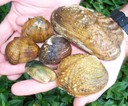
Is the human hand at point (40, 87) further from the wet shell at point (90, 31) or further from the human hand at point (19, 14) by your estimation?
the human hand at point (19, 14)

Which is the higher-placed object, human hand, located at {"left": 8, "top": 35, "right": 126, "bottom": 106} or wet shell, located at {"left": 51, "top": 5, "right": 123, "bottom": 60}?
wet shell, located at {"left": 51, "top": 5, "right": 123, "bottom": 60}

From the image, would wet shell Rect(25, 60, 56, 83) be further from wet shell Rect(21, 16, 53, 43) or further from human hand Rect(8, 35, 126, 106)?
wet shell Rect(21, 16, 53, 43)

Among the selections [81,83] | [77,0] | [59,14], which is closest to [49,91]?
[81,83]

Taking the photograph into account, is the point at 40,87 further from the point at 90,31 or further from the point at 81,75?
the point at 90,31

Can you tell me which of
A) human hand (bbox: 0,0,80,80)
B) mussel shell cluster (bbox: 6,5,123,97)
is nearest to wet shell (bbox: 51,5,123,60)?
mussel shell cluster (bbox: 6,5,123,97)

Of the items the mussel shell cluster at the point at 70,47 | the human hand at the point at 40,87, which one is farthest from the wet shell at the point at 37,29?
the human hand at the point at 40,87

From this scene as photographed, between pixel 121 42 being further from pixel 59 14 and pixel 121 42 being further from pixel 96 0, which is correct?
pixel 96 0
